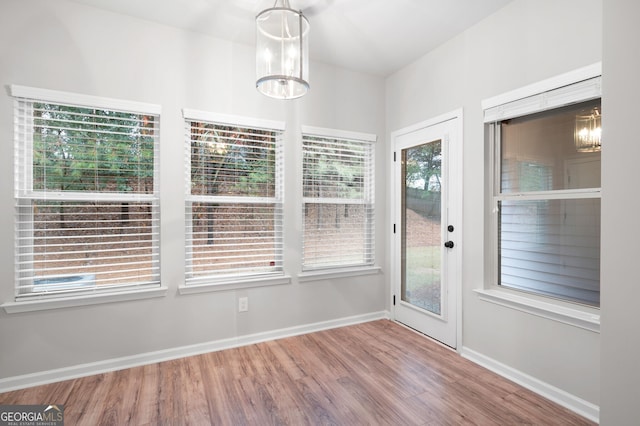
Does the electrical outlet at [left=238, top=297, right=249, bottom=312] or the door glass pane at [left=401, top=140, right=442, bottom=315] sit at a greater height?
the door glass pane at [left=401, top=140, right=442, bottom=315]

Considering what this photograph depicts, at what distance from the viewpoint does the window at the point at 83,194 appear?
A: 2.33 metres

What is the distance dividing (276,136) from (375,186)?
1.28m

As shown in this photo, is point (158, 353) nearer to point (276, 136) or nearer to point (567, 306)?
point (276, 136)

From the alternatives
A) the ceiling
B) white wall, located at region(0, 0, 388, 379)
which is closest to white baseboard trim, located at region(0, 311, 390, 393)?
white wall, located at region(0, 0, 388, 379)

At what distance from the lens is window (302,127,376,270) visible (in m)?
3.36

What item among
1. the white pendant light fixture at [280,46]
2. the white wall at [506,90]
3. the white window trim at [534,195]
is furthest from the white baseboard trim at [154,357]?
the white pendant light fixture at [280,46]

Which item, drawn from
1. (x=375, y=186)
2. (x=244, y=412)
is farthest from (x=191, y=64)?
(x=244, y=412)

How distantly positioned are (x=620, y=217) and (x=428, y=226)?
1.99 meters

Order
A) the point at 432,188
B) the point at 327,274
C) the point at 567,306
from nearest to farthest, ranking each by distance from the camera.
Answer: the point at 567,306 < the point at 432,188 < the point at 327,274

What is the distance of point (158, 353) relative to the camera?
8.77 feet

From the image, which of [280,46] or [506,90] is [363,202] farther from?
A: [280,46]

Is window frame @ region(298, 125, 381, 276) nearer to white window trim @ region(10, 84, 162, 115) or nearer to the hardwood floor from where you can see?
the hardwood floor

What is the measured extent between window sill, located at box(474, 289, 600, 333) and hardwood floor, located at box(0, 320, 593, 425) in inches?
21.9

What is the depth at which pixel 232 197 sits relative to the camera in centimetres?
296
